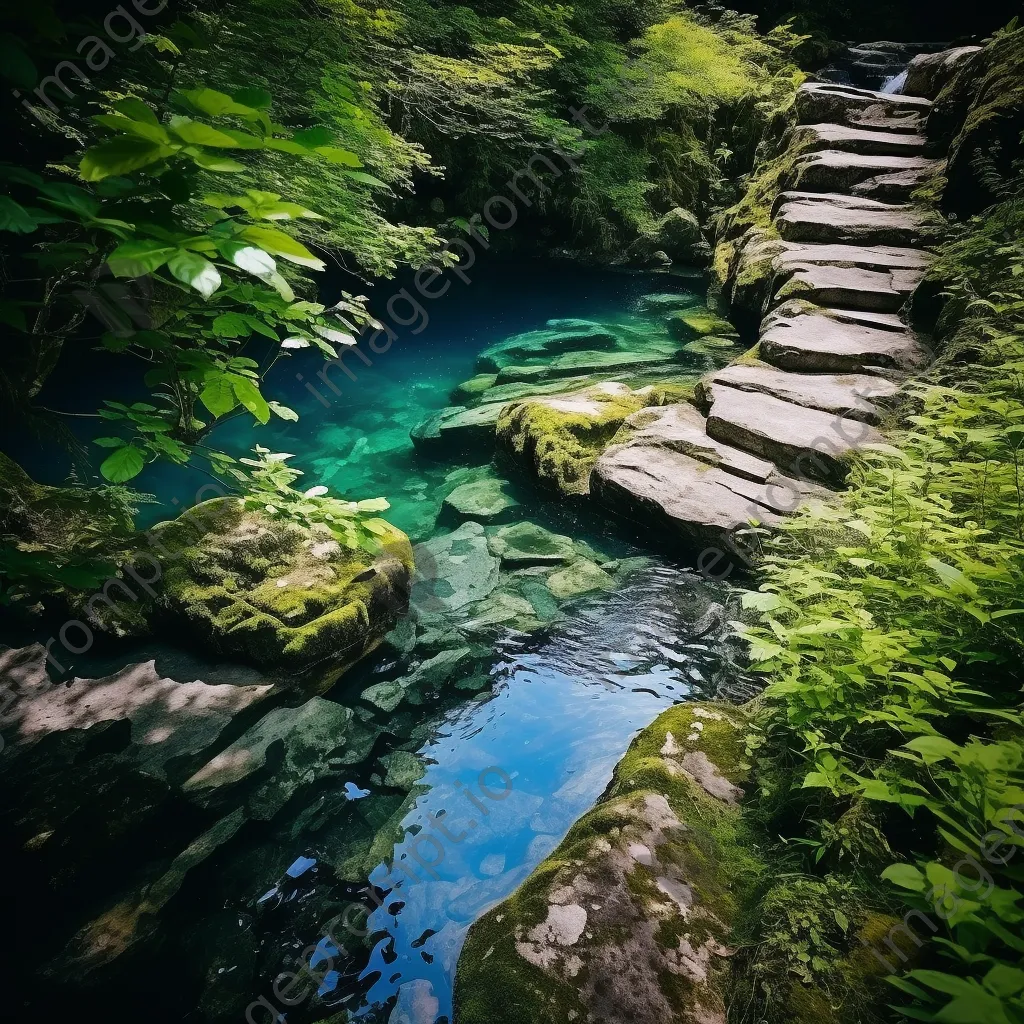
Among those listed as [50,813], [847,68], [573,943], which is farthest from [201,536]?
[847,68]

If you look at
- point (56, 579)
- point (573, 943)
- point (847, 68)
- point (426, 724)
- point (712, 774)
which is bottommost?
Result: point (426, 724)

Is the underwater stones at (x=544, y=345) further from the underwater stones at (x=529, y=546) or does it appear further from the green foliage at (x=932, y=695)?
the green foliage at (x=932, y=695)

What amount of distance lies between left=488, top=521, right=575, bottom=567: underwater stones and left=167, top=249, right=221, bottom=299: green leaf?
5586 millimetres

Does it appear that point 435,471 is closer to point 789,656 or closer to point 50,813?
point 50,813

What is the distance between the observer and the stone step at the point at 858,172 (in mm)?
10312

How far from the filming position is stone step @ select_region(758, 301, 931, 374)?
7.29 m

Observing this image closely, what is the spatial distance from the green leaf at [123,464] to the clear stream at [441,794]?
287cm

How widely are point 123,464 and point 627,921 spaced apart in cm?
289

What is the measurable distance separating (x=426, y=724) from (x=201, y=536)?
9.73 ft

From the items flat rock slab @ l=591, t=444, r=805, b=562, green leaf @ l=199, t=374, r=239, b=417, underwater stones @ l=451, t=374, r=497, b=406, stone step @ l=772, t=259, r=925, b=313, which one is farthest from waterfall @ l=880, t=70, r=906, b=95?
green leaf @ l=199, t=374, r=239, b=417

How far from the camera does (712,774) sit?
335cm

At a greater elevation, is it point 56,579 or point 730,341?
point 56,579

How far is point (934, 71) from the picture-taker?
1278cm

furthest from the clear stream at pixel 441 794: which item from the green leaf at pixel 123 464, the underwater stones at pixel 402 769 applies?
the green leaf at pixel 123 464
